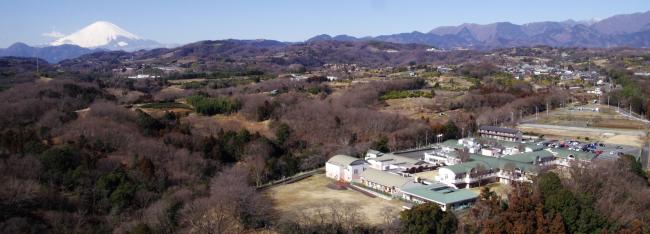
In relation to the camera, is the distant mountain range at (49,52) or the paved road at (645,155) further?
the distant mountain range at (49,52)

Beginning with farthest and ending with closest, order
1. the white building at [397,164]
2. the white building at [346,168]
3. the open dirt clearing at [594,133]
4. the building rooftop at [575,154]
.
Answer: the open dirt clearing at [594,133] → the white building at [397,164] → the building rooftop at [575,154] → the white building at [346,168]

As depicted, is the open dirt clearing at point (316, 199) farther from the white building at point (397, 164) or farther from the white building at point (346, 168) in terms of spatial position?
the white building at point (397, 164)

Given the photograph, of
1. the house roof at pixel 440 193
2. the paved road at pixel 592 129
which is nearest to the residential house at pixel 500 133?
the paved road at pixel 592 129

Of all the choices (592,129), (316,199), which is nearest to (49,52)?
(592,129)

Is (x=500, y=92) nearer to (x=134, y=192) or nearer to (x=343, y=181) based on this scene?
(x=343, y=181)

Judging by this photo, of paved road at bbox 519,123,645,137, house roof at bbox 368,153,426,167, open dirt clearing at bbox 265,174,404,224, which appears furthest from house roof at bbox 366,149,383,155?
paved road at bbox 519,123,645,137

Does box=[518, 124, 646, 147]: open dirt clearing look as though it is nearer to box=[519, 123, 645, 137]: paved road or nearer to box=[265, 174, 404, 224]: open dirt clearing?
box=[519, 123, 645, 137]: paved road

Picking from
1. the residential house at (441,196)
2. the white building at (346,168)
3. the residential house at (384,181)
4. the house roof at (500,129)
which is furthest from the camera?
the house roof at (500,129)
